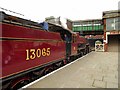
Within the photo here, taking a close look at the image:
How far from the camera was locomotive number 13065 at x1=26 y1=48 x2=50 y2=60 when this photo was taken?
5.99 metres

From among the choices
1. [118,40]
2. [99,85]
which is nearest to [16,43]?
[99,85]

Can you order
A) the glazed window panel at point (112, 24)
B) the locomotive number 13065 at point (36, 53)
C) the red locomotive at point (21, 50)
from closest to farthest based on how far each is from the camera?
the red locomotive at point (21, 50) < the locomotive number 13065 at point (36, 53) < the glazed window panel at point (112, 24)

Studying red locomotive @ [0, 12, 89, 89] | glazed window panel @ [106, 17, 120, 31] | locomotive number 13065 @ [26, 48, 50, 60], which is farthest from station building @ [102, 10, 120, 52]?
locomotive number 13065 @ [26, 48, 50, 60]

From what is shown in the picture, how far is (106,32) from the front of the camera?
26891 mm

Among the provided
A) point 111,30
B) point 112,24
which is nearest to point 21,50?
point 111,30

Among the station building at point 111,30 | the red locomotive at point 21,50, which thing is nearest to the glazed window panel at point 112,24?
the station building at point 111,30

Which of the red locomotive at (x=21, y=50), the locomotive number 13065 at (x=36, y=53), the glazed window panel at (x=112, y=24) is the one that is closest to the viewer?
the red locomotive at (x=21, y=50)

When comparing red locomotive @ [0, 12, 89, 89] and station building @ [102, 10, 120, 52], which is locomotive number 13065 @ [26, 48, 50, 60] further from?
station building @ [102, 10, 120, 52]

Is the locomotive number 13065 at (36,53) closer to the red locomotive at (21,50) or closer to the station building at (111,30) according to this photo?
the red locomotive at (21,50)

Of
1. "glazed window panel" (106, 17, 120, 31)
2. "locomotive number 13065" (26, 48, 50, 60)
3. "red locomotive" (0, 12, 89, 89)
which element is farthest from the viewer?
"glazed window panel" (106, 17, 120, 31)

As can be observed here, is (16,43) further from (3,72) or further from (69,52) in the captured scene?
(69,52)

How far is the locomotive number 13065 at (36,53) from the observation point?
5992mm

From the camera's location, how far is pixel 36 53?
6594mm

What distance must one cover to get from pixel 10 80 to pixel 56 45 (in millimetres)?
4183
